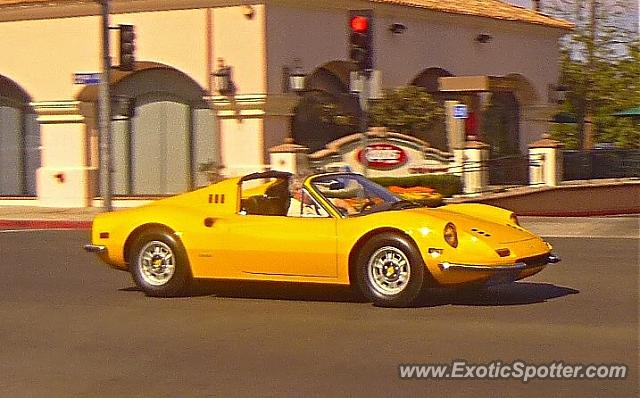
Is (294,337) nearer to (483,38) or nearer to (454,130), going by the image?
(454,130)

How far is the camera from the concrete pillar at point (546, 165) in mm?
30344

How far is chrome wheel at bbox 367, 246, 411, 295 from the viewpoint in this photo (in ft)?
37.1

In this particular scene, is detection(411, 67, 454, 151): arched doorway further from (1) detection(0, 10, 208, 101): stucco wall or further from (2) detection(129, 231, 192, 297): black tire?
(2) detection(129, 231, 192, 297): black tire

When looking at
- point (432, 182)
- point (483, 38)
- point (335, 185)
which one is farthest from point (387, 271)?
point (483, 38)

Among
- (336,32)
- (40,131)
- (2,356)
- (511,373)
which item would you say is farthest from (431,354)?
(40,131)

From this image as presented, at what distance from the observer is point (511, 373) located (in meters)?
8.24

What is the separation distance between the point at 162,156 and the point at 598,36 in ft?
89.1

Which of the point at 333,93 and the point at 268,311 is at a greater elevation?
the point at 333,93

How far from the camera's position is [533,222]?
78.8 ft

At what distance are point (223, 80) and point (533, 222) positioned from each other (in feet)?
27.8

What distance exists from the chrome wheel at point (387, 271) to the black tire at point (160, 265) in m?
2.10

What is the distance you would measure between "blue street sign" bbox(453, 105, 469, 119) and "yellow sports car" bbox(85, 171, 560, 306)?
17.1 metres

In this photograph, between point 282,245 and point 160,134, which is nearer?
point 282,245

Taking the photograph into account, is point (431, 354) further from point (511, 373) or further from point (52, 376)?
point (52, 376)
